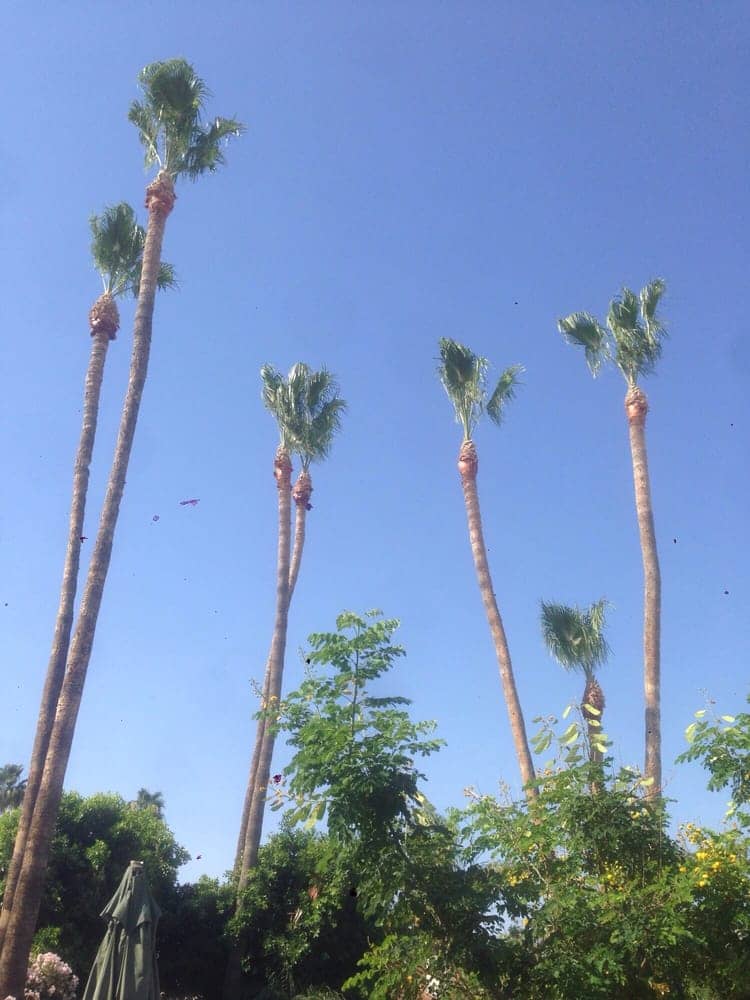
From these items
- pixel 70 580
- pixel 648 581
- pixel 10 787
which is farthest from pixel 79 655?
pixel 10 787

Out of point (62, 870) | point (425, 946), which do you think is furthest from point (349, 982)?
point (62, 870)

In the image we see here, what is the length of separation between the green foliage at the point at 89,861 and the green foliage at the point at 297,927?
187 cm

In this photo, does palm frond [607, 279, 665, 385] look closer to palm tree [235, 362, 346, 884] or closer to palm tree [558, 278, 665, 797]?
palm tree [558, 278, 665, 797]

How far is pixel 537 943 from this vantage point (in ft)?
28.3

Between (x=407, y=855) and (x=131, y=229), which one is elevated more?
(x=131, y=229)

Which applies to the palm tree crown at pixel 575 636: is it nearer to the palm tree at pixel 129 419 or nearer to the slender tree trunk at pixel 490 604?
the slender tree trunk at pixel 490 604

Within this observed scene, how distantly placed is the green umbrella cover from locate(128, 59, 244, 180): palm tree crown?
592 inches

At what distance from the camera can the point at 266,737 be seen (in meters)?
18.9

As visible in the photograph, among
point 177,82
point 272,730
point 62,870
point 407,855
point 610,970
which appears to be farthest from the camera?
point 177,82

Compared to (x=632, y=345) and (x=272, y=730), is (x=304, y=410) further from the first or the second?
(x=272, y=730)

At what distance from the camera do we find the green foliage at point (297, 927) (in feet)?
49.2

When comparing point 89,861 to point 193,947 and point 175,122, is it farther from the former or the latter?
point 175,122

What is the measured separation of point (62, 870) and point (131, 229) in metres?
13.8

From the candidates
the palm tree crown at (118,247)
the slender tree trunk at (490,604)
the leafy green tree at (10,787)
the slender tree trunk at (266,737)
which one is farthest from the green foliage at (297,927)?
the leafy green tree at (10,787)
